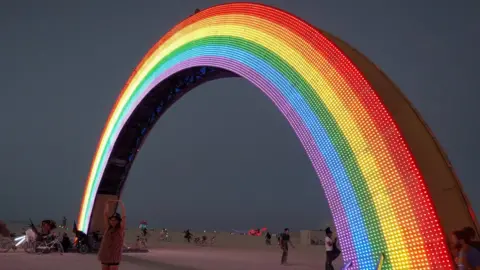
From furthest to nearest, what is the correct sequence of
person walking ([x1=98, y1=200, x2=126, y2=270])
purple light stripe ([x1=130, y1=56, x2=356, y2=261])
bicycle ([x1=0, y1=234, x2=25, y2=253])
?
bicycle ([x1=0, y1=234, x2=25, y2=253]) < person walking ([x1=98, y1=200, x2=126, y2=270]) < purple light stripe ([x1=130, y1=56, x2=356, y2=261])

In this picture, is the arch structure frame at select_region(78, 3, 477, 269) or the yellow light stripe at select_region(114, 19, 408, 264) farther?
the yellow light stripe at select_region(114, 19, 408, 264)

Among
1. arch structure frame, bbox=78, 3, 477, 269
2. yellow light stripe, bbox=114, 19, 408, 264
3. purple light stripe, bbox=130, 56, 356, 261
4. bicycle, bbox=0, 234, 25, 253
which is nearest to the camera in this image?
arch structure frame, bbox=78, 3, 477, 269

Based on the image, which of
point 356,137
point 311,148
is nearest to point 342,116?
point 356,137

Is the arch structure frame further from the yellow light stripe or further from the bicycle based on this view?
the bicycle

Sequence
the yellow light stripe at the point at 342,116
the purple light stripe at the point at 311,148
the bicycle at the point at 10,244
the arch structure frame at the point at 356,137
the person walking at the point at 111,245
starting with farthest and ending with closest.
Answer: the bicycle at the point at 10,244
the person walking at the point at 111,245
the purple light stripe at the point at 311,148
the yellow light stripe at the point at 342,116
the arch structure frame at the point at 356,137

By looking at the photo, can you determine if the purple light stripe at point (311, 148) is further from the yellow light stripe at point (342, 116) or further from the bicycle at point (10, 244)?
the bicycle at point (10, 244)

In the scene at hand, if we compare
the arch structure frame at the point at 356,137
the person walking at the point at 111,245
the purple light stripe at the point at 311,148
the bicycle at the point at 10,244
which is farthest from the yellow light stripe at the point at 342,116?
the bicycle at the point at 10,244

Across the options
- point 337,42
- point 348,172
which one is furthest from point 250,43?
point 348,172

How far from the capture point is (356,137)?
7785 millimetres

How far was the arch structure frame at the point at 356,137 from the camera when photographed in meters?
6.71

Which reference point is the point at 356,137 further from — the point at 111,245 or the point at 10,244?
the point at 10,244

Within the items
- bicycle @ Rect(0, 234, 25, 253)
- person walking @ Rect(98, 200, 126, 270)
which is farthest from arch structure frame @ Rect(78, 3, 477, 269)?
bicycle @ Rect(0, 234, 25, 253)

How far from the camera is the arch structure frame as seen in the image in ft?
22.0

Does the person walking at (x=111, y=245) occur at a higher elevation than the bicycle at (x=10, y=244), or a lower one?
lower
